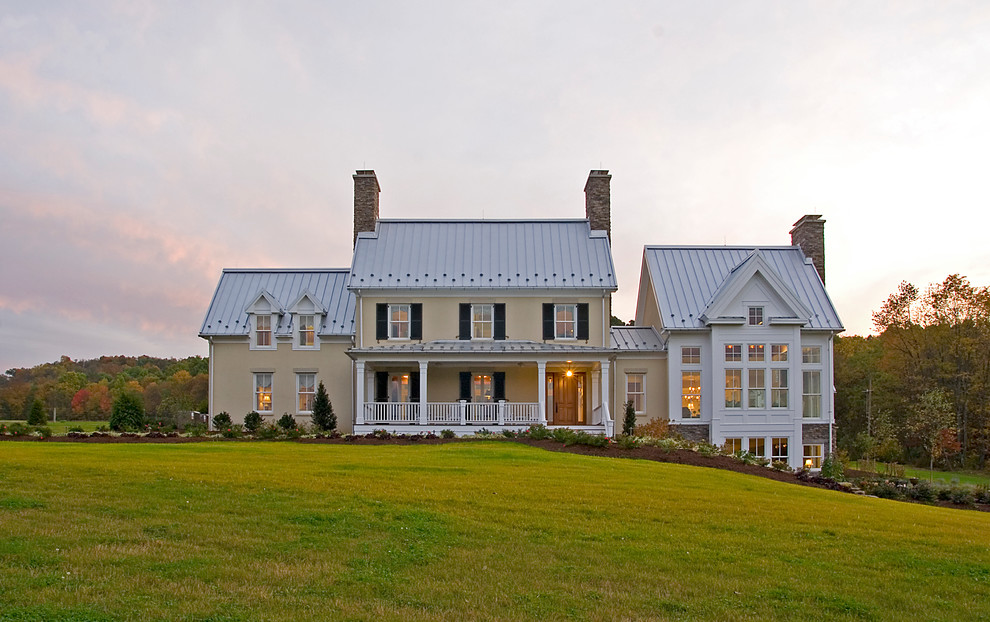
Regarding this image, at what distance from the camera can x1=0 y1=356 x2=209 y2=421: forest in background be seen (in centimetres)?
5119

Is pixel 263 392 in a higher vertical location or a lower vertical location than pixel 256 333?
lower

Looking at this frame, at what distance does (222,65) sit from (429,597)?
18.3 metres

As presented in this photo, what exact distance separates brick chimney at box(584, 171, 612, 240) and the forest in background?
21.4 meters

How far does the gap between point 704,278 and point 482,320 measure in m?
9.82

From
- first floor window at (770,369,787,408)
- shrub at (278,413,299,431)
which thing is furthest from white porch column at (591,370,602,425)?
shrub at (278,413,299,431)

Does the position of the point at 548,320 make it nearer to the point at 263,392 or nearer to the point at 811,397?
the point at 811,397

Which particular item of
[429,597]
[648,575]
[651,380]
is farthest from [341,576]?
[651,380]

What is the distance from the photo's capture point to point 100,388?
6538 cm

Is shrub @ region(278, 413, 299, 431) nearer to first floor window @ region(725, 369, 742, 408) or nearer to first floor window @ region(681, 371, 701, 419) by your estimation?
first floor window @ region(681, 371, 701, 419)

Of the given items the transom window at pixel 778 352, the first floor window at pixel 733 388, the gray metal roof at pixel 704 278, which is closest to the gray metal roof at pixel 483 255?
the gray metal roof at pixel 704 278

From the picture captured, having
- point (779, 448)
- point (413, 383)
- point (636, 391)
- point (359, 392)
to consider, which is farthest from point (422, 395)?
point (779, 448)

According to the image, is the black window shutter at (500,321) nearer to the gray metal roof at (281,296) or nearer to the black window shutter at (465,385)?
the black window shutter at (465,385)

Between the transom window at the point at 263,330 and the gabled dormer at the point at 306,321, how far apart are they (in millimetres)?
1012

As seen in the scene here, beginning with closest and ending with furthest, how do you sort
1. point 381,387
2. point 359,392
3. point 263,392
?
1. point 359,392
2. point 381,387
3. point 263,392
